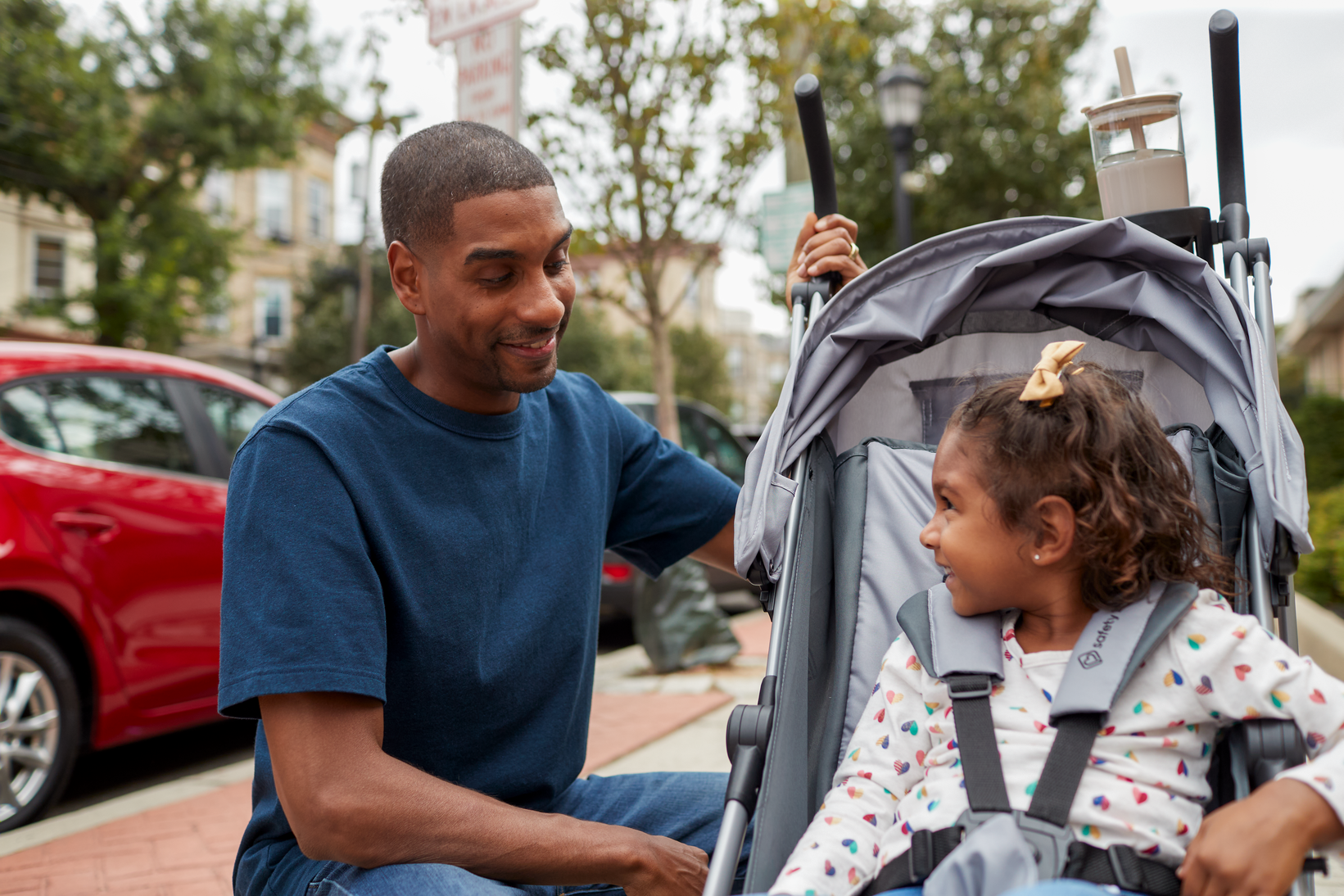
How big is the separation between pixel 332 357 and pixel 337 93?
10002 mm

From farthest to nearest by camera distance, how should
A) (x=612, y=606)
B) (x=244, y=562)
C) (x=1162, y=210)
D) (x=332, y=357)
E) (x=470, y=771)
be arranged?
(x=332, y=357) < (x=612, y=606) < (x=1162, y=210) < (x=470, y=771) < (x=244, y=562)

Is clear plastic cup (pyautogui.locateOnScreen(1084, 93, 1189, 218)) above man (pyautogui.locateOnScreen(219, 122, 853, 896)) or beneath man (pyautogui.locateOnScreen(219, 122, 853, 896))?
above

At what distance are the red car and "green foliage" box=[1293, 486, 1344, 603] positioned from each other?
20.1 ft

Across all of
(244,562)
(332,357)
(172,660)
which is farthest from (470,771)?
(332,357)

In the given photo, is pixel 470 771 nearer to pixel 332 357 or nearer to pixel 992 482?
pixel 992 482

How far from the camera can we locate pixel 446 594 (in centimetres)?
191

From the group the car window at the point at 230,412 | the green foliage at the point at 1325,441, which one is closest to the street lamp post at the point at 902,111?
the green foliage at the point at 1325,441

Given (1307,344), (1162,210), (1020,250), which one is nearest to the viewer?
(1020,250)

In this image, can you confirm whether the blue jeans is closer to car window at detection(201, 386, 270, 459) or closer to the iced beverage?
the iced beverage

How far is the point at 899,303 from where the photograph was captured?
2352 millimetres

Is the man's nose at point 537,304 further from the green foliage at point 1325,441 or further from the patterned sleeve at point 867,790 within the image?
the green foliage at point 1325,441

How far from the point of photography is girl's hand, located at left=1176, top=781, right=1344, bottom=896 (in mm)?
1368

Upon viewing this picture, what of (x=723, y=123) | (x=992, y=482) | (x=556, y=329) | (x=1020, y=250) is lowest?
(x=992, y=482)

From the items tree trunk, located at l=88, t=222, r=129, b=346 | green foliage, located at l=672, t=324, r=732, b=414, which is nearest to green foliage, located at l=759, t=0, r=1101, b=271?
tree trunk, located at l=88, t=222, r=129, b=346
